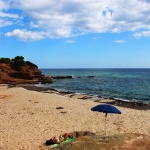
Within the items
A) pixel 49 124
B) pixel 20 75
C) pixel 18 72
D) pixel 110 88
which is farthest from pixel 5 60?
pixel 49 124

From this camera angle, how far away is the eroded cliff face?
214 ft

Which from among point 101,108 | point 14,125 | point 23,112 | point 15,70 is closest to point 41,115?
point 23,112

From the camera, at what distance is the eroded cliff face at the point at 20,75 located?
65.3 meters

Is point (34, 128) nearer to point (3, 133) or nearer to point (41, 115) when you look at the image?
point (3, 133)

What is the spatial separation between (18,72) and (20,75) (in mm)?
1059

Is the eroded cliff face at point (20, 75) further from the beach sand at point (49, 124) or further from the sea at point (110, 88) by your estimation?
the beach sand at point (49, 124)

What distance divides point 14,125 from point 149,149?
1298cm

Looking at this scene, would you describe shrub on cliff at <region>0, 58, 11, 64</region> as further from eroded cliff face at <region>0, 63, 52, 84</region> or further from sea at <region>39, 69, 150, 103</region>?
sea at <region>39, 69, 150, 103</region>

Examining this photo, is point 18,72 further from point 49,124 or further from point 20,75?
point 49,124

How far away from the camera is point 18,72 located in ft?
235

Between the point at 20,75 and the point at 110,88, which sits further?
the point at 20,75

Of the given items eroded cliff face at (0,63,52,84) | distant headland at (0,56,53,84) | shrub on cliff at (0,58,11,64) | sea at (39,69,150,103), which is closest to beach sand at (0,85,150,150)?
sea at (39,69,150,103)

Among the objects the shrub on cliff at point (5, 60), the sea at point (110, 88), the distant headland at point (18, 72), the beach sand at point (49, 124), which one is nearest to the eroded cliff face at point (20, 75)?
the distant headland at point (18, 72)

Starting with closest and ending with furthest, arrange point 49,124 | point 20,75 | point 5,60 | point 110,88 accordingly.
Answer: point 49,124, point 110,88, point 20,75, point 5,60
